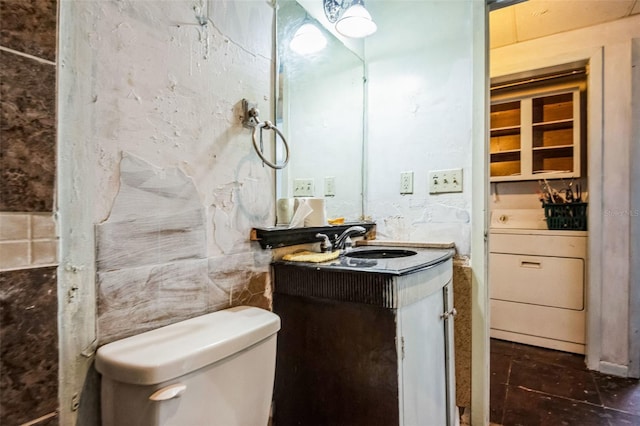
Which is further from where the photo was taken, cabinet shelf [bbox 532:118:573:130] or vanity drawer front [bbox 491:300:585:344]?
cabinet shelf [bbox 532:118:573:130]

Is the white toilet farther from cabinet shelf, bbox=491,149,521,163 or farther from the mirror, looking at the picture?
cabinet shelf, bbox=491,149,521,163

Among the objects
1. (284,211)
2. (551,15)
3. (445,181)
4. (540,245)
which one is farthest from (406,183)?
(551,15)

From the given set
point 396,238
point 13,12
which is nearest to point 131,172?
point 13,12

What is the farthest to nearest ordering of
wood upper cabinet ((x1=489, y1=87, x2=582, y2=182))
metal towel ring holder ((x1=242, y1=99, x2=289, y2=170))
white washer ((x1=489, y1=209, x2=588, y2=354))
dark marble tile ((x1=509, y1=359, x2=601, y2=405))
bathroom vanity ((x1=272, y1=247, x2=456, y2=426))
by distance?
wood upper cabinet ((x1=489, y1=87, x2=582, y2=182))
white washer ((x1=489, y1=209, x2=588, y2=354))
dark marble tile ((x1=509, y1=359, x2=601, y2=405))
metal towel ring holder ((x1=242, y1=99, x2=289, y2=170))
bathroom vanity ((x1=272, y1=247, x2=456, y2=426))

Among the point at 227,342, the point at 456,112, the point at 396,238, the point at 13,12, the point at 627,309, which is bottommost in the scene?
the point at 627,309

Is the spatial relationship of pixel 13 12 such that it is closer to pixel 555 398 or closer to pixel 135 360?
pixel 135 360

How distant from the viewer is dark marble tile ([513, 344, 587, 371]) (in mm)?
2230

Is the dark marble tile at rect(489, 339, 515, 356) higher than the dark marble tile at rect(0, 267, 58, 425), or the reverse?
the dark marble tile at rect(0, 267, 58, 425)

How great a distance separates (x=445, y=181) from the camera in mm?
1608

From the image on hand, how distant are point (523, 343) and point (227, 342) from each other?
2.60 m

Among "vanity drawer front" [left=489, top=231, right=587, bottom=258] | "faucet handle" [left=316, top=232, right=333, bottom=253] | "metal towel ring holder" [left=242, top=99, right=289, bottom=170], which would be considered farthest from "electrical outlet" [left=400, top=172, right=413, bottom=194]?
"vanity drawer front" [left=489, top=231, right=587, bottom=258]

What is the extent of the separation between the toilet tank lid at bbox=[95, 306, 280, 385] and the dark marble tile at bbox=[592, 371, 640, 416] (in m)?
2.00

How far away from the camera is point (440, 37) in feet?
5.34

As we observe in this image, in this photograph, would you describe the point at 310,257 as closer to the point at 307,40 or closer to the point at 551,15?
the point at 307,40
